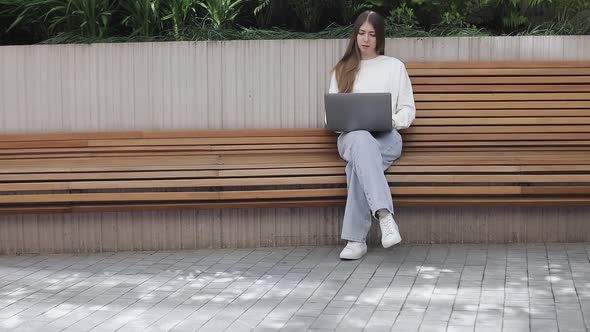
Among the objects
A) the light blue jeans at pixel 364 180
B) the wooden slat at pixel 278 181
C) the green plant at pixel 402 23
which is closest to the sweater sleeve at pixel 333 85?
the light blue jeans at pixel 364 180

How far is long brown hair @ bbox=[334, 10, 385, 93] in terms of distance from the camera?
6.69 m

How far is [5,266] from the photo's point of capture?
20.9 feet

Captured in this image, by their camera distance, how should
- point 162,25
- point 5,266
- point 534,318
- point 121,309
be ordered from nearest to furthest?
point 534,318, point 121,309, point 5,266, point 162,25

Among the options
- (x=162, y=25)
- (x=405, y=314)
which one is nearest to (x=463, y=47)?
(x=162, y=25)

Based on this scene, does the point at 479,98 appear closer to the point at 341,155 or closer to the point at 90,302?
the point at 341,155

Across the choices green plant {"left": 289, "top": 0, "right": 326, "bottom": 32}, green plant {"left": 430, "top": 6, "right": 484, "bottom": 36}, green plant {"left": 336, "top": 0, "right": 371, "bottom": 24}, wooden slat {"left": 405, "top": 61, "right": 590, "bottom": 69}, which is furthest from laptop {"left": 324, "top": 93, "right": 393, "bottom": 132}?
green plant {"left": 336, "top": 0, "right": 371, "bottom": 24}

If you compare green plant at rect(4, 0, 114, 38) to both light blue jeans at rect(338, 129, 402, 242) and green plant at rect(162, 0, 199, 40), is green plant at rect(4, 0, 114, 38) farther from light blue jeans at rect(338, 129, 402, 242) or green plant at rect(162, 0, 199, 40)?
light blue jeans at rect(338, 129, 402, 242)

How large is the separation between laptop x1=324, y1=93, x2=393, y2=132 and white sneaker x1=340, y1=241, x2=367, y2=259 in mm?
751

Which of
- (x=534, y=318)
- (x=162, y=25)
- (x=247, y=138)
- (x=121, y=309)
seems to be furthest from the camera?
(x=162, y=25)

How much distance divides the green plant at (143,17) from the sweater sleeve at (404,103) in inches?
80.4

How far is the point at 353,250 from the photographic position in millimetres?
6211

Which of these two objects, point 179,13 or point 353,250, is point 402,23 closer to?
point 179,13

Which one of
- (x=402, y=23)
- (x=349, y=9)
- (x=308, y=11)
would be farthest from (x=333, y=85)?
(x=349, y=9)

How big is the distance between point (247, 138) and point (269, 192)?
0.59 m
